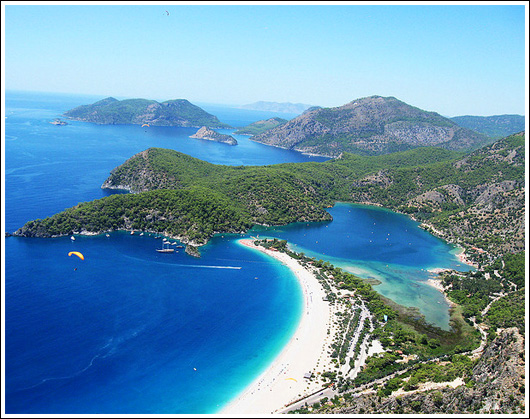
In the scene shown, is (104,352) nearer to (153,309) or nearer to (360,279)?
(153,309)

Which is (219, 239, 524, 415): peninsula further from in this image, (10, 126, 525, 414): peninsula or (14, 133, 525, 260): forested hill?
(14, 133, 525, 260): forested hill

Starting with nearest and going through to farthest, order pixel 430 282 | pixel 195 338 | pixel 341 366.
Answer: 1. pixel 341 366
2. pixel 195 338
3. pixel 430 282

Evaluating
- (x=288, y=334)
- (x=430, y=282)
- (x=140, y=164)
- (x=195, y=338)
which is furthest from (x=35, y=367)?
(x=140, y=164)

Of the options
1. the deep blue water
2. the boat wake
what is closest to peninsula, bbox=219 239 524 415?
the deep blue water

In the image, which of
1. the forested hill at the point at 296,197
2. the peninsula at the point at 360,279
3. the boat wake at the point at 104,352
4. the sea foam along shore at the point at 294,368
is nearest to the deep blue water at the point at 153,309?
the boat wake at the point at 104,352

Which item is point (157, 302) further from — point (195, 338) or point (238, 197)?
point (238, 197)

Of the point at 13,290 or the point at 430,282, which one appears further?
the point at 430,282
